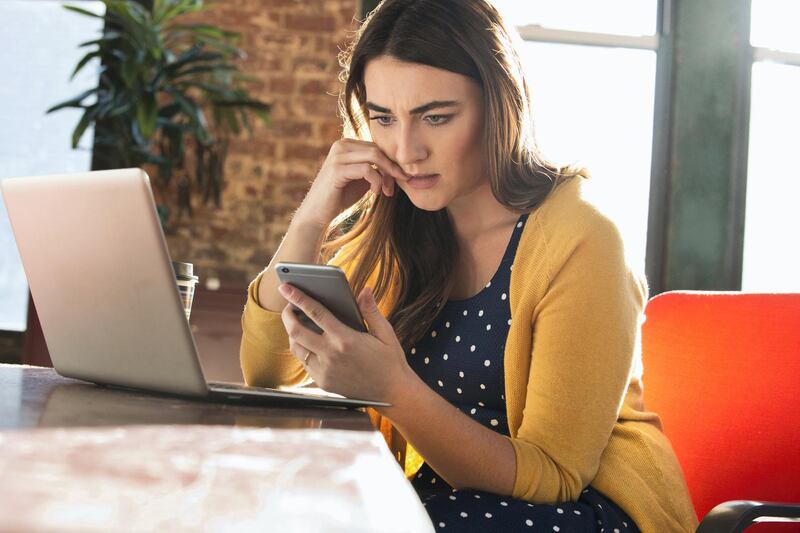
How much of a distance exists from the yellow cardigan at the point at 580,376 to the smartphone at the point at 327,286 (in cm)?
31

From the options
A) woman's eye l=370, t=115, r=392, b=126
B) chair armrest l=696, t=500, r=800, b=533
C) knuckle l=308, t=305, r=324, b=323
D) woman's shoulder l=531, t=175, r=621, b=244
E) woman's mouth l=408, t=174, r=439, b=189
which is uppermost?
woman's eye l=370, t=115, r=392, b=126

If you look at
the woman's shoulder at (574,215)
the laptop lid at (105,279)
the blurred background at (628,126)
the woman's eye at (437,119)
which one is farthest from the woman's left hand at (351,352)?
the blurred background at (628,126)

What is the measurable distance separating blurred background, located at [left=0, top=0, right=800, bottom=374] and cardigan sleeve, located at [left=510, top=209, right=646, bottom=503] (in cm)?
238

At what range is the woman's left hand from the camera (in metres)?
Result: 1.08

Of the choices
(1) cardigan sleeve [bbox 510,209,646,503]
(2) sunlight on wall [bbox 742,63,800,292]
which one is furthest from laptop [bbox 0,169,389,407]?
(2) sunlight on wall [bbox 742,63,800,292]

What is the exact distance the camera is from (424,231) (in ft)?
5.61

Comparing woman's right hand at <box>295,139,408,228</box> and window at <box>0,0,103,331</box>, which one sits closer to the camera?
woman's right hand at <box>295,139,408,228</box>

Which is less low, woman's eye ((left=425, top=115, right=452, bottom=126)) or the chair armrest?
woman's eye ((left=425, top=115, right=452, bottom=126))

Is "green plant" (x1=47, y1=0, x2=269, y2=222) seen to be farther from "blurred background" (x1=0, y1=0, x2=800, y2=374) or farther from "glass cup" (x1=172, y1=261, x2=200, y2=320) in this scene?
"glass cup" (x1=172, y1=261, x2=200, y2=320)

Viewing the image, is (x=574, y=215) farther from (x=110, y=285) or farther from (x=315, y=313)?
(x=110, y=285)

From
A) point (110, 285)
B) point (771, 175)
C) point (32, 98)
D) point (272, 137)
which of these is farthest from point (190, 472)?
point (32, 98)

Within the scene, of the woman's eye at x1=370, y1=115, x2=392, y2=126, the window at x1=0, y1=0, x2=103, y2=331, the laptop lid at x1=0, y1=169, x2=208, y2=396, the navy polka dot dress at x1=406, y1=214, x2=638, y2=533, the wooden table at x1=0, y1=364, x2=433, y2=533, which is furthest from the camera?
the window at x1=0, y1=0, x2=103, y2=331

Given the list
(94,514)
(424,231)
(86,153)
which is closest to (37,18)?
(86,153)

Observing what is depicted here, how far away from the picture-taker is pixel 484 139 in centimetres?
152
